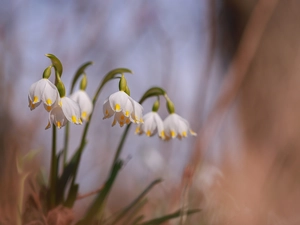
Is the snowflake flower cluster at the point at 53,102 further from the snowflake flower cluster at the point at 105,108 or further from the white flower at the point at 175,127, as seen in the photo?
the white flower at the point at 175,127

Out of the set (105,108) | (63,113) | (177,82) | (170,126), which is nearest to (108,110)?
(105,108)

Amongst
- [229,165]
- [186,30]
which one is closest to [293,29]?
[186,30]

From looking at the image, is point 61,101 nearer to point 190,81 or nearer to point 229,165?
point 229,165

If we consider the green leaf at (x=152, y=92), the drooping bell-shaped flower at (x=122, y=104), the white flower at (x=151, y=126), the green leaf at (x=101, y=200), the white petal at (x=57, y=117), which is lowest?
the green leaf at (x=101, y=200)

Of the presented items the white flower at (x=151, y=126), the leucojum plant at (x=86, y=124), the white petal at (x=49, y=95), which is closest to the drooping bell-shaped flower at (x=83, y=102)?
the leucojum plant at (x=86, y=124)

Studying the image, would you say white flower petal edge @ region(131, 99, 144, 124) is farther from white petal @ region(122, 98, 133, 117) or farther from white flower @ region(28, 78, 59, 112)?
white flower @ region(28, 78, 59, 112)

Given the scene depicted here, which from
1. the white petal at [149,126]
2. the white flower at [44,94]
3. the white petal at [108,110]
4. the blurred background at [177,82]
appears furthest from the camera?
the blurred background at [177,82]

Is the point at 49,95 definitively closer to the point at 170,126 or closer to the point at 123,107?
the point at 123,107

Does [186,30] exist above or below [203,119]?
above
